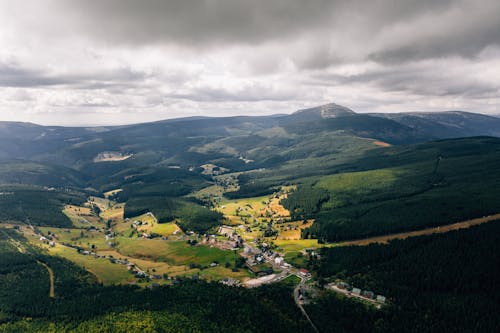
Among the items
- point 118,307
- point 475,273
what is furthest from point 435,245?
point 118,307

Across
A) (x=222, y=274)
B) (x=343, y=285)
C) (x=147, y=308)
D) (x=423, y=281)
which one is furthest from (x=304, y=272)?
(x=147, y=308)

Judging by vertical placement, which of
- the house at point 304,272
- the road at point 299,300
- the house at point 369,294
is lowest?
the house at point 304,272

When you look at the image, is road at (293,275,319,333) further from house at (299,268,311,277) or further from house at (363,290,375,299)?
house at (363,290,375,299)

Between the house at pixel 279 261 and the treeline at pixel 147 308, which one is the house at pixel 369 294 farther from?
the house at pixel 279 261

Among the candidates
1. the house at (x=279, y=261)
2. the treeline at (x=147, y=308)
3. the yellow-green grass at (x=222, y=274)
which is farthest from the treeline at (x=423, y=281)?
the yellow-green grass at (x=222, y=274)

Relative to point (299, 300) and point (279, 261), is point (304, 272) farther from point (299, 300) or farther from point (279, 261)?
point (299, 300)

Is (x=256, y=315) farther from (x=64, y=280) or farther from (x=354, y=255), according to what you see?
(x=64, y=280)
